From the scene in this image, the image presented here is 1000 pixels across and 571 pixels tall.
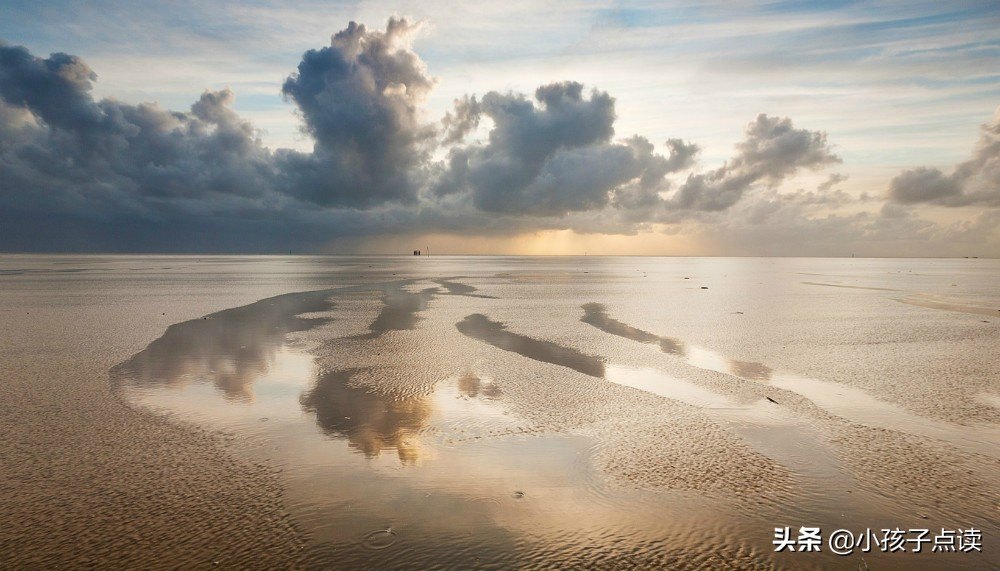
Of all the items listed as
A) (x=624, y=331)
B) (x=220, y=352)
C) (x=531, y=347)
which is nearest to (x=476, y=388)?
(x=531, y=347)

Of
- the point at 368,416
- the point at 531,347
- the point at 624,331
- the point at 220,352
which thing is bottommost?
the point at 624,331

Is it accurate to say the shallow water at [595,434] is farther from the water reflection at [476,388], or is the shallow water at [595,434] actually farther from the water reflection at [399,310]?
the water reflection at [399,310]

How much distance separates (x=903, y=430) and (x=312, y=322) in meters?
22.3

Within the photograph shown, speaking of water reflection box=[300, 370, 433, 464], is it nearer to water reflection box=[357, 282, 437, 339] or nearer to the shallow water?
the shallow water

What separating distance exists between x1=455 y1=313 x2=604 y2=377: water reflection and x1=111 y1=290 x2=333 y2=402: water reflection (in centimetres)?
718

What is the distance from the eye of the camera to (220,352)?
709 inches

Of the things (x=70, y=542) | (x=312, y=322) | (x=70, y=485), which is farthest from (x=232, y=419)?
(x=312, y=322)

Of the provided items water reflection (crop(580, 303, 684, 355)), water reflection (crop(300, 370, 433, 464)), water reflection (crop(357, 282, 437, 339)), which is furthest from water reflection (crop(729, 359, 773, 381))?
water reflection (crop(357, 282, 437, 339))

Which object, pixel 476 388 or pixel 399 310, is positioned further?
pixel 399 310

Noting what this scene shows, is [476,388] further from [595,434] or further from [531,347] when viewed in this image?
[531,347]

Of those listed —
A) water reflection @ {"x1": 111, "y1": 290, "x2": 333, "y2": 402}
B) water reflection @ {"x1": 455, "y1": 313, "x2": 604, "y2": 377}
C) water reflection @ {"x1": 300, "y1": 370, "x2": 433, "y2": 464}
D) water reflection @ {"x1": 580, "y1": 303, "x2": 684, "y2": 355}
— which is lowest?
water reflection @ {"x1": 580, "y1": 303, "x2": 684, "y2": 355}

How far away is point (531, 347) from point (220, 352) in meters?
10.0

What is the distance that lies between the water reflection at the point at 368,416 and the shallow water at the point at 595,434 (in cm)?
7

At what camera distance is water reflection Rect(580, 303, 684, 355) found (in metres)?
19.8
